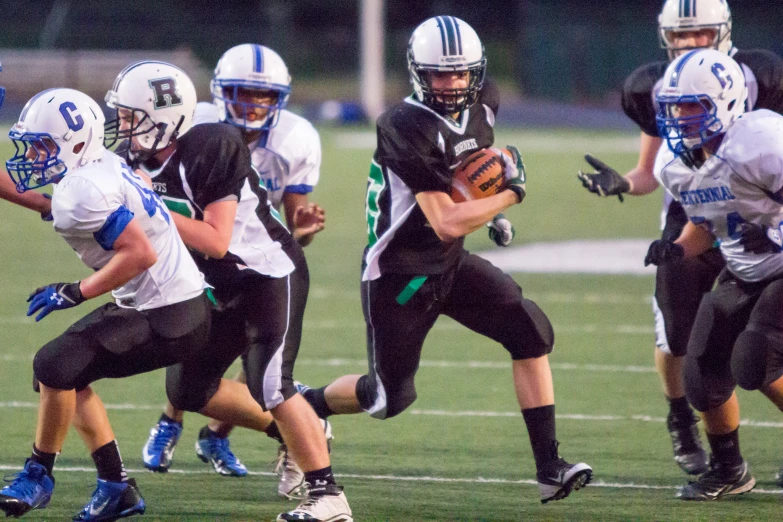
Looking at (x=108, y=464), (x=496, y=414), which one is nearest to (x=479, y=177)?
(x=108, y=464)

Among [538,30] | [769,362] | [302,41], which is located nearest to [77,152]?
[769,362]

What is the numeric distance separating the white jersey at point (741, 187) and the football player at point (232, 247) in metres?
1.37

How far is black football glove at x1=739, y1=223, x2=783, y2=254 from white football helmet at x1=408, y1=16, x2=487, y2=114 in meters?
1.00

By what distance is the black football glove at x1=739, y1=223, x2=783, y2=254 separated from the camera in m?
4.16

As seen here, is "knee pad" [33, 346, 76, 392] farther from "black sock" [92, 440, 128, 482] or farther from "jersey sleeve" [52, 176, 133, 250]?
"jersey sleeve" [52, 176, 133, 250]

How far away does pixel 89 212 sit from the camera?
11.8ft

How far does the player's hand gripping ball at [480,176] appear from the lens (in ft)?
13.4

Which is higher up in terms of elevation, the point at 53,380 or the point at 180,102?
the point at 180,102

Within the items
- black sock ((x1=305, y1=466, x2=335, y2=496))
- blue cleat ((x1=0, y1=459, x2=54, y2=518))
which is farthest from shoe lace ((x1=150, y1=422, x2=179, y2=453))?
black sock ((x1=305, y1=466, x2=335, y2=496))

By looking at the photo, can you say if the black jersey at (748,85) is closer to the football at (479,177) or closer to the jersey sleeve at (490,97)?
the jersey sleeve at (490,97)

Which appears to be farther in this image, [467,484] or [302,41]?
[302,41]

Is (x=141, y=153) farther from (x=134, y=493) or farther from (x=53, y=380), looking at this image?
(x=134, y=493)

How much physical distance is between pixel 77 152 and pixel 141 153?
33 centimetres

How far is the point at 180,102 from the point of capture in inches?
162
